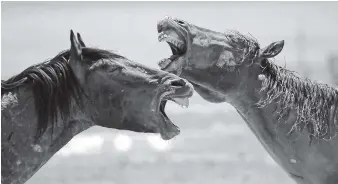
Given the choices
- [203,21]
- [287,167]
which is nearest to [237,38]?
[287,167]

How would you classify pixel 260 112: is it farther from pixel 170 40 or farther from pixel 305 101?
pixel 170 40

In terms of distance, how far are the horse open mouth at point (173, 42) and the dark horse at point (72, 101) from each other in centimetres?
53

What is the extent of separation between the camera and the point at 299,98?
80.9 inches

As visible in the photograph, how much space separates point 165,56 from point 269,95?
0.95 meters

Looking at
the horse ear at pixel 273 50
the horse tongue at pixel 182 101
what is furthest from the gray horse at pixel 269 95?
the horse tongue at pixel 182 101

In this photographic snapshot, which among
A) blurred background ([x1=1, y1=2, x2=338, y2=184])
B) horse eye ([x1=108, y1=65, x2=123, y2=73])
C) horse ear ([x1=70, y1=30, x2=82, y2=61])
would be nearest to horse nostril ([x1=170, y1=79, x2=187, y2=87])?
horse eye ([x1=108, y1=65, x2=123, y2=73])

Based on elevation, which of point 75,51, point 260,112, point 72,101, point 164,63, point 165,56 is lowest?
point 165,56

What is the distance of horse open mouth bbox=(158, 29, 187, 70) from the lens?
6.54ft

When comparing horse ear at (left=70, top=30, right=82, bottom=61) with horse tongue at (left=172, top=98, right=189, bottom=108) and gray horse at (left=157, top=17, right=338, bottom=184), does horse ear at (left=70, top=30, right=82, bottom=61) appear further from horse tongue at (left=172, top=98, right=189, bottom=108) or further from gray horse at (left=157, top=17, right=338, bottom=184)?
gray horse at (left=157, top=17, right=338, bottom=184)

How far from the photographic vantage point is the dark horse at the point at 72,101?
141 cm

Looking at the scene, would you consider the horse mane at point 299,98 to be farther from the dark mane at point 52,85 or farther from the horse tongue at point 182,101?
the dark mane at point 52,85

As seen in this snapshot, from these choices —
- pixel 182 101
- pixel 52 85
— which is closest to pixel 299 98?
pixel 182 101

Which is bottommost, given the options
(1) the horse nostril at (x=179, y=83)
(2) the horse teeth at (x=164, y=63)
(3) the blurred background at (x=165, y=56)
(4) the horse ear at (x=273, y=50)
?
(3) the blurred background at (x=165, y=56)

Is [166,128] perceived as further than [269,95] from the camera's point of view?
No
